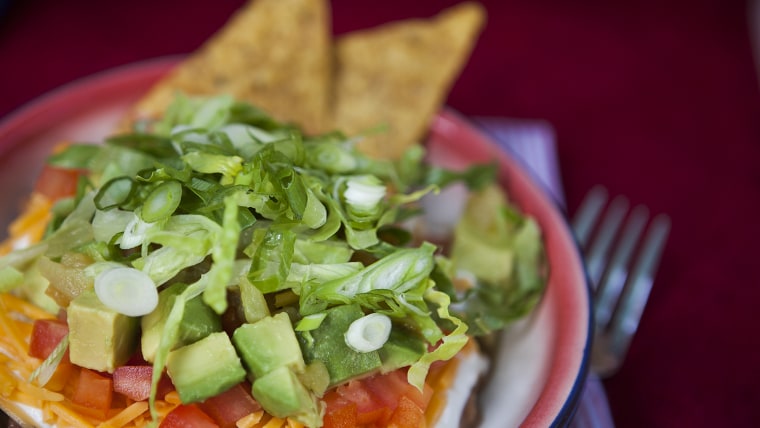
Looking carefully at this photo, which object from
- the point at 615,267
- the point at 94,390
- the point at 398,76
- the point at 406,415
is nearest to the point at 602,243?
the point at 615,267

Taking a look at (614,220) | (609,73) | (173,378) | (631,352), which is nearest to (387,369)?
(173,378)

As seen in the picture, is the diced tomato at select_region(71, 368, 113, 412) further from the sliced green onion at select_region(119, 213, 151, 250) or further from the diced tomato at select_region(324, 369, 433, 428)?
the diced tomato at select_region(324, 369, 433, 428)

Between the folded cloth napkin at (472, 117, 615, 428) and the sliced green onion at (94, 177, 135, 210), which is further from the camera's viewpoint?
the folded cloth napkin at (472, 117, 615, 428)

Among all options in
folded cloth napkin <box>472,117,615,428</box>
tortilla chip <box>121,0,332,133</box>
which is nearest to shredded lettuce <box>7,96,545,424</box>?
tortilla chip <box>121,0,332,133</box>

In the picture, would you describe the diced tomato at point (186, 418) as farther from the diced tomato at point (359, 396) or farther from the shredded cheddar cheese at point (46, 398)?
the diced tomato at point (359, 396)

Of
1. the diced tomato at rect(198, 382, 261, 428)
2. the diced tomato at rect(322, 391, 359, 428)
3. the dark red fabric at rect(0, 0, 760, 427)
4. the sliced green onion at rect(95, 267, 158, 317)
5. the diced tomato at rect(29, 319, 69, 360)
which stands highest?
the sliced green onion at rect(95, 267, 158, 317)

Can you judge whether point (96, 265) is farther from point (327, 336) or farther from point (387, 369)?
point (387, 369)
